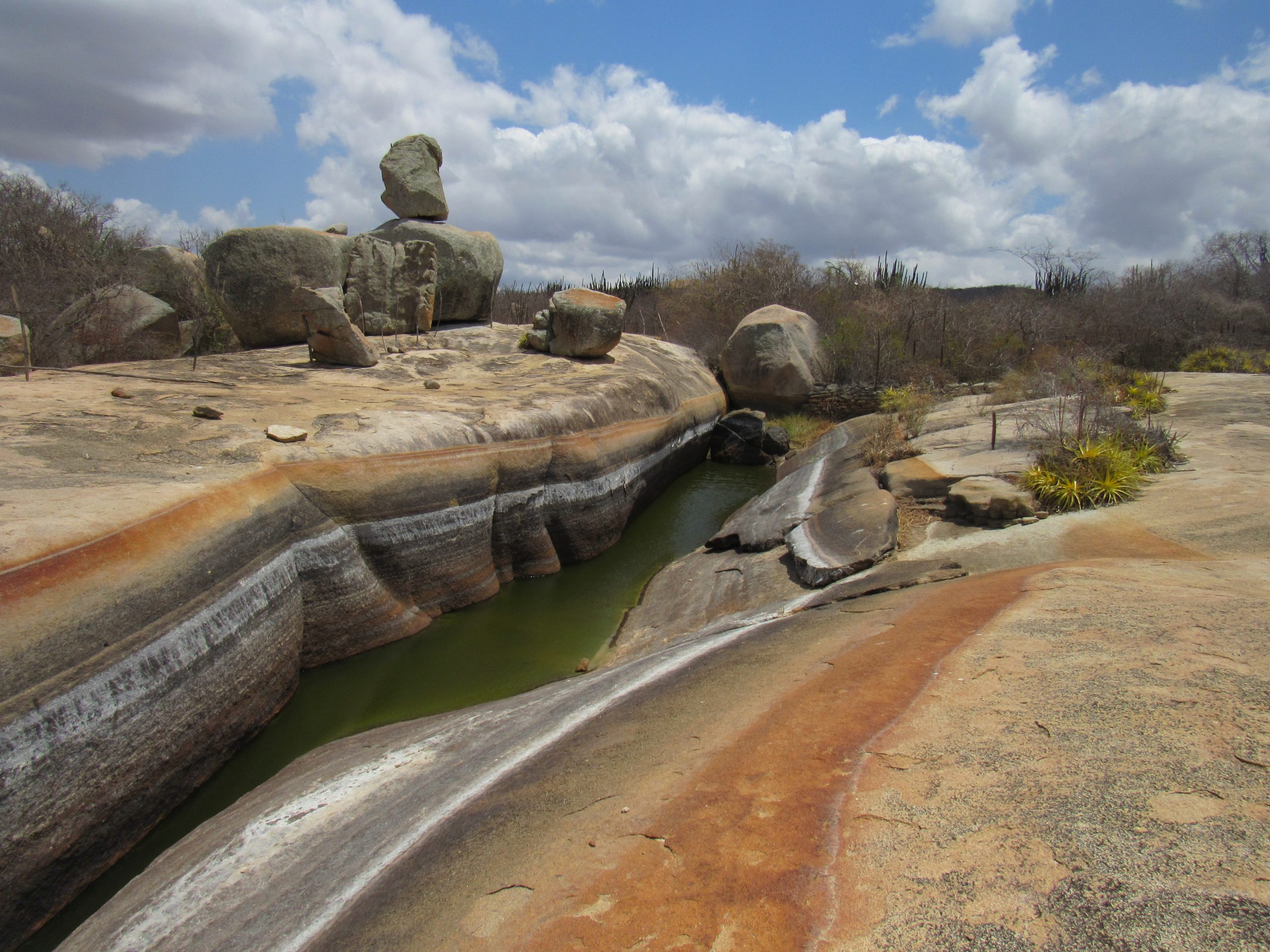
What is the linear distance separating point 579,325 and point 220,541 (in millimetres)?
8074

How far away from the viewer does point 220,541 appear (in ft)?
14.0

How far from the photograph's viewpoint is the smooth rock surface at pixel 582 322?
1159cm

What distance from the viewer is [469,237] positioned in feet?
41.3

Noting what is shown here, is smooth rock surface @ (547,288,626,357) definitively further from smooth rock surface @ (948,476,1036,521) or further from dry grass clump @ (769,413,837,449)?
smooth rock surface @ (948,476,1036,521)

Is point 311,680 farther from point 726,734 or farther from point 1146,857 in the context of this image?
point 1146,857

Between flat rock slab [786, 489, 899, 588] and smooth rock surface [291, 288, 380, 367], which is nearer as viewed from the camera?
flat rock slab [786, 489, 899, 588]

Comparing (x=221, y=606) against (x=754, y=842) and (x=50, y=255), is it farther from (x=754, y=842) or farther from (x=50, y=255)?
(x=50, y=255)

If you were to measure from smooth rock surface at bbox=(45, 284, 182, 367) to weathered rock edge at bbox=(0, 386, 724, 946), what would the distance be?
20.9ft

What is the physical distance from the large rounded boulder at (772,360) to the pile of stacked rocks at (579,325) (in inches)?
195

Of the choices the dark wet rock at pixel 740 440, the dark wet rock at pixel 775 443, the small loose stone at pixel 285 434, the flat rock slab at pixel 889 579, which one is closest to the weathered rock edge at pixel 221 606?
the small loose stone at pixel 285 434

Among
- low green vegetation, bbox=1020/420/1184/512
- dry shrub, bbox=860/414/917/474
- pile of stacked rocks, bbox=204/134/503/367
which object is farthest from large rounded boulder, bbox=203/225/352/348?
low green vegetation, bbox=1020/420/1184/512

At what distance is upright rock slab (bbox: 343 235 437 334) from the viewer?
424 inches

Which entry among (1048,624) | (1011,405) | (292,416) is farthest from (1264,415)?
(292,416)

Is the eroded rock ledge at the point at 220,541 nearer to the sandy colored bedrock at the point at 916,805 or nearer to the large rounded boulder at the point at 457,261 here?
the sandy colored bedrock at the point at 916,805
